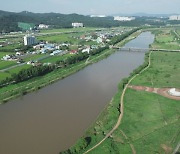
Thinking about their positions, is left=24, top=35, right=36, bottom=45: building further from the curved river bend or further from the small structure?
the small structure

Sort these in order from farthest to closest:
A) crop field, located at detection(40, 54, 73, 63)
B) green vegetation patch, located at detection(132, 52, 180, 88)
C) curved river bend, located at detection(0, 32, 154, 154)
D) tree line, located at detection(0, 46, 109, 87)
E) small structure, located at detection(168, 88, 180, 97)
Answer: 1. crop field, located at detection(40, 54, 73, 63)
2. tree line, located at detection(0, 46, 109, 87)
3. green vegetation patch, located at detection(132, 52, 180, 88)
4. small structure, located at detection(168, 88, 180, 97)
5. curved river bend, located at detection(0, 32, 154, 154)

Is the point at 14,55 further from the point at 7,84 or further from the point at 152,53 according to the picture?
the point at 152,53

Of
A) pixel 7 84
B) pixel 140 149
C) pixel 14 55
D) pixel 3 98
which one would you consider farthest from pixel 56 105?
pixel 14 55

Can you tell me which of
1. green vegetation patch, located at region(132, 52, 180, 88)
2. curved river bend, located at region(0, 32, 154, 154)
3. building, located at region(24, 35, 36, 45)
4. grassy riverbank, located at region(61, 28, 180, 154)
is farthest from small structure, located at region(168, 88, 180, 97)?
building, located at region(24, 35, 36, 45)

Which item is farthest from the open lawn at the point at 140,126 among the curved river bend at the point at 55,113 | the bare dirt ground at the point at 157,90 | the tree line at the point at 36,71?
the tree line at the point at 36,71

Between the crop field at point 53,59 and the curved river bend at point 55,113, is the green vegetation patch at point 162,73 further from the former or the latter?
the crop field at point 53,59

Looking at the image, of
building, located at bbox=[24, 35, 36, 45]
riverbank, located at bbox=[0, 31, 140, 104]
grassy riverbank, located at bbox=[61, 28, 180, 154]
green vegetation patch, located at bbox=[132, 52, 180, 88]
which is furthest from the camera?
building, located at bbox=[24, 35, 36, 45]
